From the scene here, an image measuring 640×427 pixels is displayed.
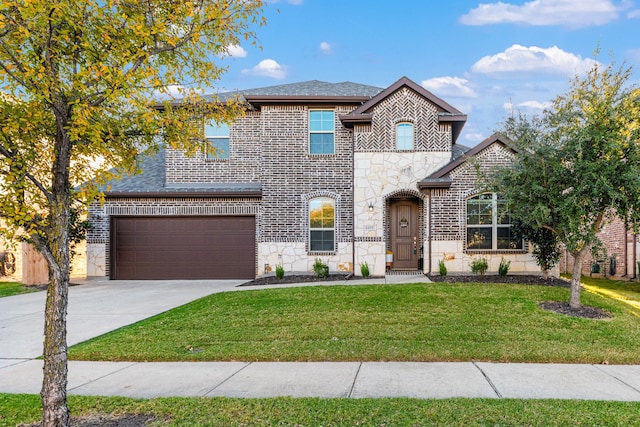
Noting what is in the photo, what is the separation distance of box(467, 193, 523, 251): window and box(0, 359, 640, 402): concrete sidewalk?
746 centimetres

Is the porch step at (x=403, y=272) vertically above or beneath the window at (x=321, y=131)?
beneath

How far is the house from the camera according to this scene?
41.8 ft

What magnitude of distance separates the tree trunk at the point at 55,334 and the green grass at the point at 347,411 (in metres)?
0.52

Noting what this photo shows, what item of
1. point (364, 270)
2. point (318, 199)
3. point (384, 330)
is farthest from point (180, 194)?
point (384, 330)

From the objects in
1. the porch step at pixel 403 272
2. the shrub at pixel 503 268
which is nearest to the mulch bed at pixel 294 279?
the porch step at pixel 403 272

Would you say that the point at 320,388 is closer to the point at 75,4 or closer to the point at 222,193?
the point at 75,4

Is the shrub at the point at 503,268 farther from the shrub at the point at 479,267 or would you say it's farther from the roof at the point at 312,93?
the roof at the point at 312,93

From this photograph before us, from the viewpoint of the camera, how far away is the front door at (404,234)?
45.7 ft

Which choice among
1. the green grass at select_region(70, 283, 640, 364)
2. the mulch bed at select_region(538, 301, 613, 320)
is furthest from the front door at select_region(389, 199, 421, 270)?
the mulch bed at select_region(538, 301, 613, 320)

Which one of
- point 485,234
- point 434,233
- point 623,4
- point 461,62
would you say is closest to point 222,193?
point 434,233

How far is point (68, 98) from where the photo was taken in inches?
143

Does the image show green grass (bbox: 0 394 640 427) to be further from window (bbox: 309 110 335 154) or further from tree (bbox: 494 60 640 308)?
window (bbox: 309 110 335 154)

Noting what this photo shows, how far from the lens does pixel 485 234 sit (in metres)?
12.8

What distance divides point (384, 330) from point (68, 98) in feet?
19.0
